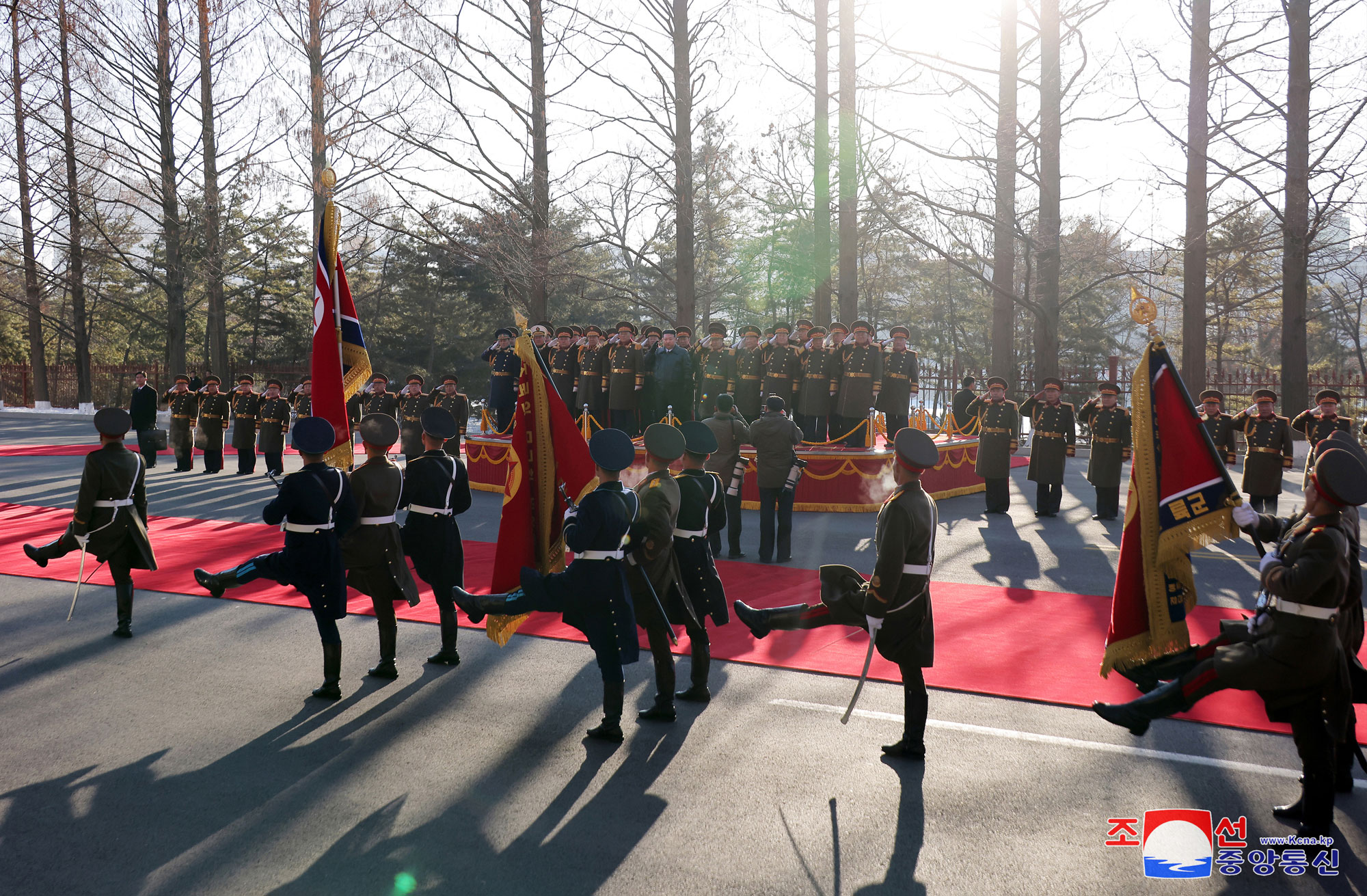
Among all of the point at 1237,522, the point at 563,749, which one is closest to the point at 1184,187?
the point at 1237,522

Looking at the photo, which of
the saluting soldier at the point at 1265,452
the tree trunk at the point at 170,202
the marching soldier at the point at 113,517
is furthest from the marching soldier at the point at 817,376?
the tree trunk at the point at 170,202

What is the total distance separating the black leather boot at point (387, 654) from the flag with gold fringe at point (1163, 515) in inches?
170

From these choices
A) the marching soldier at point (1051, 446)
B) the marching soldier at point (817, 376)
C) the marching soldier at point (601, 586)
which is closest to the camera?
the marching soldier at point (601, 586)

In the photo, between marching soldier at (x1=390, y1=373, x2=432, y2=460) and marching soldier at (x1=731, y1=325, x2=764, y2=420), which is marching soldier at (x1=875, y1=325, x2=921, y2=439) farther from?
marching soldier at (x1=390, y1=373, x2=432, y2=460)

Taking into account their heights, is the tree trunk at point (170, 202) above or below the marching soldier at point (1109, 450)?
above

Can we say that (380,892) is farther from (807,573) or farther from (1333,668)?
(807,573)

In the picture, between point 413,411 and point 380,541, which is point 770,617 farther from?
point 413,411

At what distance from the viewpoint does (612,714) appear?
16.2ft

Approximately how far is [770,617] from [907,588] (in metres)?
0.77

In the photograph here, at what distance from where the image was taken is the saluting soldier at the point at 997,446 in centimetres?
1324

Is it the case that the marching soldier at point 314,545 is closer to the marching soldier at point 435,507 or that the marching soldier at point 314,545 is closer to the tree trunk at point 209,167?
the marching soldier at point 435,507

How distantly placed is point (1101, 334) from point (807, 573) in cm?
4481

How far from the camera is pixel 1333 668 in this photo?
12.5 feet

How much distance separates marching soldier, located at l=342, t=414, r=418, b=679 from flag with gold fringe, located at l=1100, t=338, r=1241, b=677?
13.7 ft
